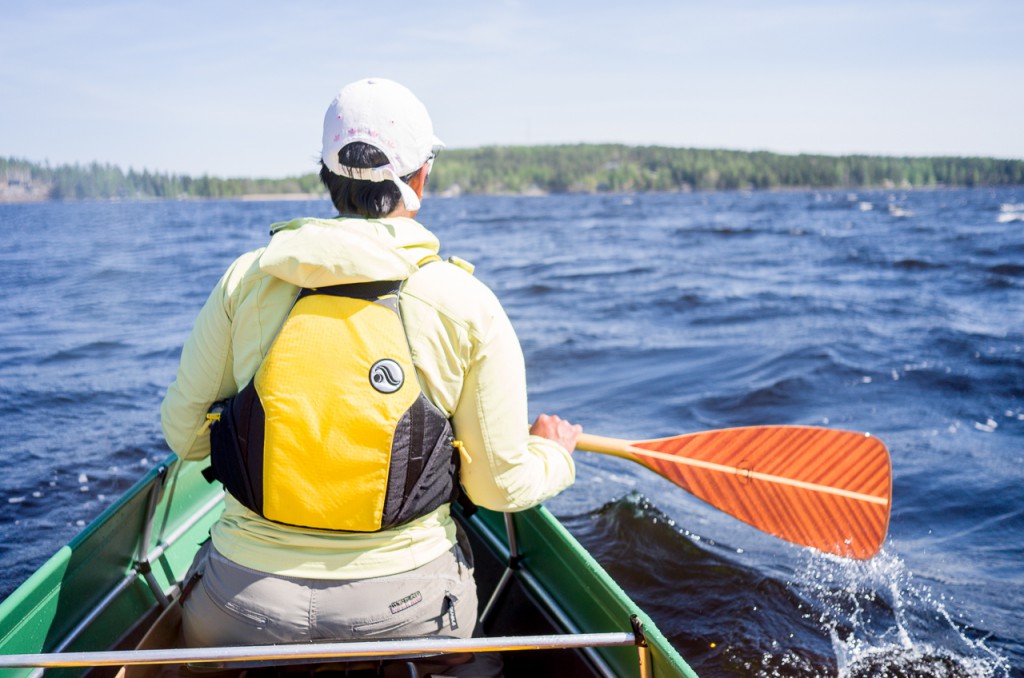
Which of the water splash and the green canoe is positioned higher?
the green canoe

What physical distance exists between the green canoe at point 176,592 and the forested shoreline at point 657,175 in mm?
121447

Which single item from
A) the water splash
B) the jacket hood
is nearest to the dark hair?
the jacket hood

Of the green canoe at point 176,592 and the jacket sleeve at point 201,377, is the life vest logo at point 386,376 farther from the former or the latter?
the green canoe at point 176,592

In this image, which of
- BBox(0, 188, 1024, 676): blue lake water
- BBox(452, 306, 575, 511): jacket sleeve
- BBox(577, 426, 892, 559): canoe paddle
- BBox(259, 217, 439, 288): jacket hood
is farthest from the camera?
BBox(0, 188, 1024, 676): blue lake water

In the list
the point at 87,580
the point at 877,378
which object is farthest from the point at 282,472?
the point at 877,378

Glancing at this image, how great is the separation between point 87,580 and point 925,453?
271 inches

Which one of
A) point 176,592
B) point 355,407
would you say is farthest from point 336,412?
point 176,592

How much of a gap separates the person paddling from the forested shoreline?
403 feet

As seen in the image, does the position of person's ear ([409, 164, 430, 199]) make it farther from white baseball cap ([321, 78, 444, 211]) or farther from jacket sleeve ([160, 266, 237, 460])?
jacket sleeve ([160, 266, 237, 460])

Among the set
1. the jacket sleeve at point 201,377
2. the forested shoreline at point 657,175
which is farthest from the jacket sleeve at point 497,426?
the forested shoreline at point 657,175

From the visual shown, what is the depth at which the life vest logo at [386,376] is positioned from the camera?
6.41ft

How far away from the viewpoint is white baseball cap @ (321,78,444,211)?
207 cm

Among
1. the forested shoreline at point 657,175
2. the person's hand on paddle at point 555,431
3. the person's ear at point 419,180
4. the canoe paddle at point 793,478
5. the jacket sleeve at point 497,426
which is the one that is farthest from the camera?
the forested shoreline at point 657,175

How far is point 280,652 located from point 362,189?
117cm
